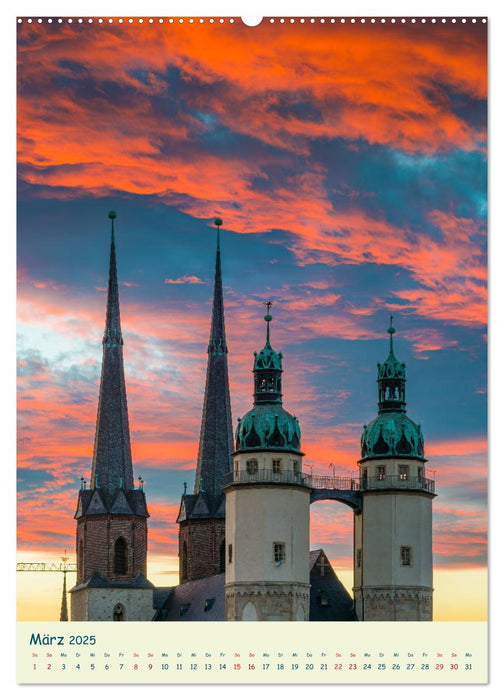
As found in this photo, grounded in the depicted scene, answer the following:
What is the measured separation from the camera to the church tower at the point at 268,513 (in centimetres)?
7994

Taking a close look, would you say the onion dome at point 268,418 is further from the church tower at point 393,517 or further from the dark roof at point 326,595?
the dark roof at point 326,595

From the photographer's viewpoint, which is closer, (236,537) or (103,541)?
(236,537)

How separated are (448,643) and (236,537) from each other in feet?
102

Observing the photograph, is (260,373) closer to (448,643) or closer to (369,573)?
(369,573)

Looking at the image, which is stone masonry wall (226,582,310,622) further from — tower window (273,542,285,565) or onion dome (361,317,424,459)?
onion dome (361,317,424,459)

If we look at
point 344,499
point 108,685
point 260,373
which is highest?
point 260,373

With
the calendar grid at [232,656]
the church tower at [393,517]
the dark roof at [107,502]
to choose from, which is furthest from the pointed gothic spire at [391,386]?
the calendar grid at [232,656]

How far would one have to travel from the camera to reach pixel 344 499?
86.4 m

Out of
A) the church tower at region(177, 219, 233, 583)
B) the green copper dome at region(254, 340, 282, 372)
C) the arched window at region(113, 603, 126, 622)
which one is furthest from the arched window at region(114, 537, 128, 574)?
the green copper dome at region(254, 340, 282, 372)

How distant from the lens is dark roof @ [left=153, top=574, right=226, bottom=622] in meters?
93.9

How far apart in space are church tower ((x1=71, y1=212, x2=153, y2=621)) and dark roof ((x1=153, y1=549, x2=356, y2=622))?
3029mm

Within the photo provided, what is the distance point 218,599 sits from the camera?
94.6 meters

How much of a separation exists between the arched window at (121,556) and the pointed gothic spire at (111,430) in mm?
3090

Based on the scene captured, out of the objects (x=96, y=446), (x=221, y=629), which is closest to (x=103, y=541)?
(x=96, y=446)
